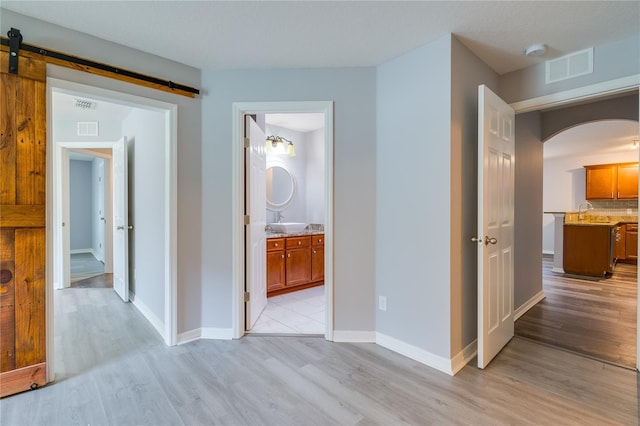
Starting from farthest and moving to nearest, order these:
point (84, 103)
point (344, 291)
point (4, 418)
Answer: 1. point (84, 103)
2. point (344, 291)
3. point (4, 418)

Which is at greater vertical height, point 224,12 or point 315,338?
point 224,12

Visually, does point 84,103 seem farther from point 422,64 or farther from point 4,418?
point 422,64

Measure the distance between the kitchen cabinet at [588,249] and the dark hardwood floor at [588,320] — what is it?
40 centimetres

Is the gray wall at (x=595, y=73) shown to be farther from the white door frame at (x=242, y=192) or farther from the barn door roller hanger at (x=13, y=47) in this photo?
the barn door roller hanger at (x=13, y=47)

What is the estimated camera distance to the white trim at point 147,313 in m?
2.85

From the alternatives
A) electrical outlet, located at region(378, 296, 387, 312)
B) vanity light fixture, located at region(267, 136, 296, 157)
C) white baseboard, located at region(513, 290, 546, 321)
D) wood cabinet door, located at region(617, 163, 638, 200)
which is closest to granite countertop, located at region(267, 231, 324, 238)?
vanity light fixture, located at region(267, 136, 296, 157)

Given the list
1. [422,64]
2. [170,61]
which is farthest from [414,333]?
[170,61]

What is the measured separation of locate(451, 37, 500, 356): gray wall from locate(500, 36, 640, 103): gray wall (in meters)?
0.46

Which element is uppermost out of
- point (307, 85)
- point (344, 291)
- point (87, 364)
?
point (307, 85)

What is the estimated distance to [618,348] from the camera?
2.50 m

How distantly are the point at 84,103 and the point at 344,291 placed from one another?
3.68 meters

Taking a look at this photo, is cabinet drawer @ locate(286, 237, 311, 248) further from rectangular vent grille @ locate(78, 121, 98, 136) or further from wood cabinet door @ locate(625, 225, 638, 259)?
wood cabinet door @ locate(625, 225, 638, 259)

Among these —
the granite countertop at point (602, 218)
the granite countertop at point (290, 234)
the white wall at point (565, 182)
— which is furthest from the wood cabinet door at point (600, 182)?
the granite countertop at point (290, 234)

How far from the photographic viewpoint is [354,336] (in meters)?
2.64
